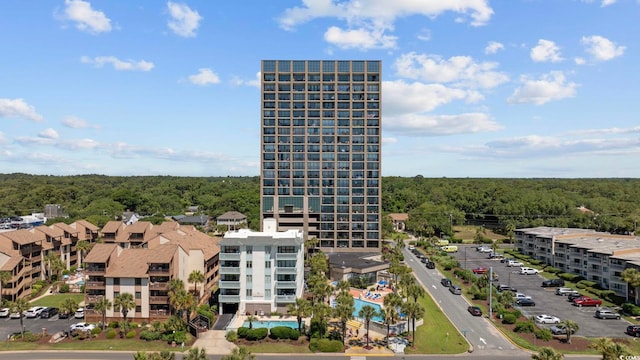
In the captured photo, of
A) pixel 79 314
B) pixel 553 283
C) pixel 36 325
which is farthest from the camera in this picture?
pixel 553 283

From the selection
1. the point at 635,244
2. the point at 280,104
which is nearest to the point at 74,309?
the point at 280,104

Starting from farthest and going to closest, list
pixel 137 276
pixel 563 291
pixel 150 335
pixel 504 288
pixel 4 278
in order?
pixel 504 288 → pixel 563 291 → pixel 4 278 → pixel 137 276 → pixel 150 335

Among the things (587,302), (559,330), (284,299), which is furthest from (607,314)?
(284,299)

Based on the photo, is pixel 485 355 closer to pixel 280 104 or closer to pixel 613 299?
pixel 613 299

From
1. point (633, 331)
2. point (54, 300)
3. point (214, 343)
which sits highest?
point (633, 331)

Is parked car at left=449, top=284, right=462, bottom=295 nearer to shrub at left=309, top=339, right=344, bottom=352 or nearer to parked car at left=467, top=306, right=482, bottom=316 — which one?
parked car at left=467, top=306, right=482, bottom=316

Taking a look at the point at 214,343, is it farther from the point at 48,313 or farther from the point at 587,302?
the point at 587,302
